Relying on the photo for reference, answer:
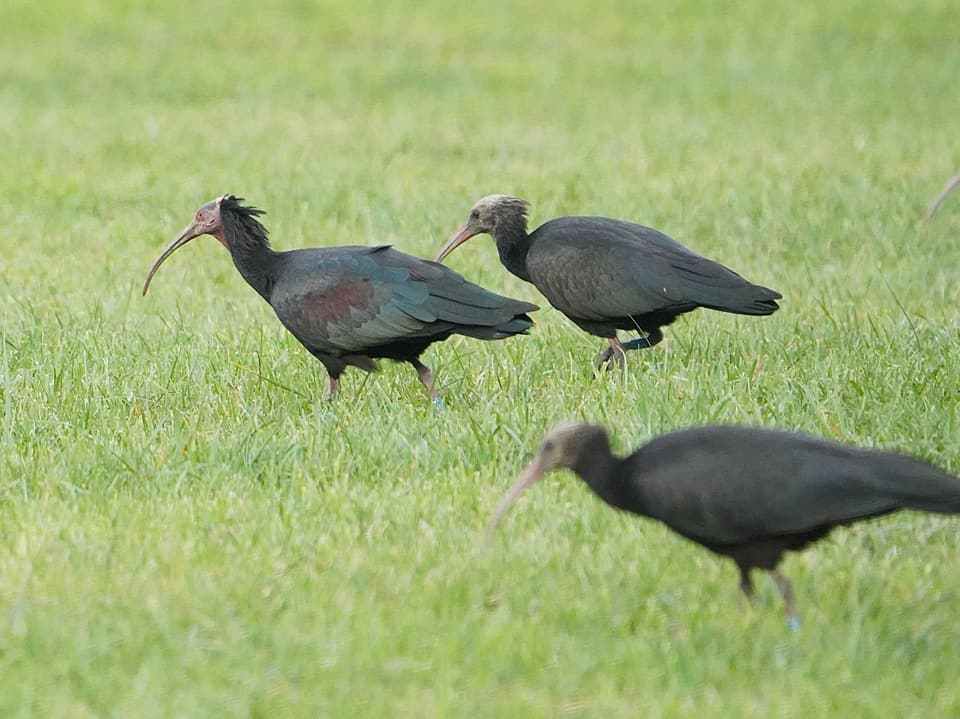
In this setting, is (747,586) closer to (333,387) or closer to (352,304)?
(352,304)

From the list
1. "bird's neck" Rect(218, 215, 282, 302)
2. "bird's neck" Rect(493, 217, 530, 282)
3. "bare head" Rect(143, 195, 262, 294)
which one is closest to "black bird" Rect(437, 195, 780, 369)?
"bird's neck" Rect(493, 217, 530, 282)

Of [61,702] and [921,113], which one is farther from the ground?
[61,702]

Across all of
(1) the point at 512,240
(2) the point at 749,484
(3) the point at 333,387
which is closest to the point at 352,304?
(3) the point at 333,387

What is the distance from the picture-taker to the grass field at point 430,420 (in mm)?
4020

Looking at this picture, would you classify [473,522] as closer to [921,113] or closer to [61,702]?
[61,702]

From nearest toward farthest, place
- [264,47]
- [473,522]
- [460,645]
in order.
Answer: [460,645] < [473,522] < [264,47]

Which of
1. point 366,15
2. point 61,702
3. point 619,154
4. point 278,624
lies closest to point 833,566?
point 278,624

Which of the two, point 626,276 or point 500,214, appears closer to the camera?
point 626,276

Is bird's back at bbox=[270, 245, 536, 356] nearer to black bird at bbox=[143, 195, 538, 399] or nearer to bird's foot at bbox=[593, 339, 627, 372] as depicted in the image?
black bird at bbox=[143, 195, 538, 399]

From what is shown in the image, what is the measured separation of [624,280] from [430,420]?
4.53 ft

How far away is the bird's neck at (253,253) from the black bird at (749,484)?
288 centimetres

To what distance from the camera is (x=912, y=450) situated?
5762mm

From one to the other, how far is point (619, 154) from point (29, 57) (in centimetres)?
745

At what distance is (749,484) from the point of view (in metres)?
4.21
